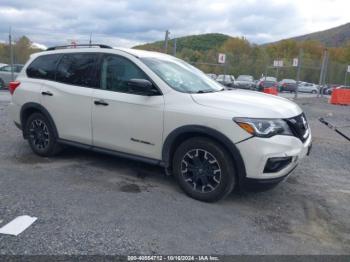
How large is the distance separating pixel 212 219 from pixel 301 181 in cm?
207

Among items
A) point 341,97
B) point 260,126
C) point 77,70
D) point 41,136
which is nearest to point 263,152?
point 260,126

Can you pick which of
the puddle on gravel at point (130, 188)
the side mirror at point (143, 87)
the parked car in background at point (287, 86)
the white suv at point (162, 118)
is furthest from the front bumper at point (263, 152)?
Answer: the parked car in background at point (287, 86)

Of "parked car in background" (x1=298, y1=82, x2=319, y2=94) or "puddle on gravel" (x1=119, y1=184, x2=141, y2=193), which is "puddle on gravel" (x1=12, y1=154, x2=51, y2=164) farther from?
"parked car in background" (x1=298, y1=82, x2=319, y2=94)

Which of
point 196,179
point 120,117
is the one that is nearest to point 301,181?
point 196,179

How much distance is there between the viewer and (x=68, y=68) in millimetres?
5562

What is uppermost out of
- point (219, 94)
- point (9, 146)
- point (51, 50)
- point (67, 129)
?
point (51, 50)

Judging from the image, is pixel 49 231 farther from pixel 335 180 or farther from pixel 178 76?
pixel 335 180

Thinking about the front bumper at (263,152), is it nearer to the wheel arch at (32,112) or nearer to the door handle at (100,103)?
the door handle at (100,103)

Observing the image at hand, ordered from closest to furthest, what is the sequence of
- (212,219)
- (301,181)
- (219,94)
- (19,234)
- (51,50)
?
(19,234)
(212,219)
(219,94)
(301,181)
(51,50)

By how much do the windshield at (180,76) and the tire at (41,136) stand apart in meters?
2.02

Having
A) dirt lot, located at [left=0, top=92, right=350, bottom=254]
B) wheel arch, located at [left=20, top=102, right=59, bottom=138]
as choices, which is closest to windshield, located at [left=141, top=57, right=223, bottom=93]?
dirt lot, located at [left=0, top=92, right=350, bottom=254]

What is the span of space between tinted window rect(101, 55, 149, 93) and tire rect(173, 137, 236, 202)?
1119mm

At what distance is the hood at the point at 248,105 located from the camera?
4098mm

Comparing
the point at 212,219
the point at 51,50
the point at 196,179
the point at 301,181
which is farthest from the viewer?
the point at 51,50
